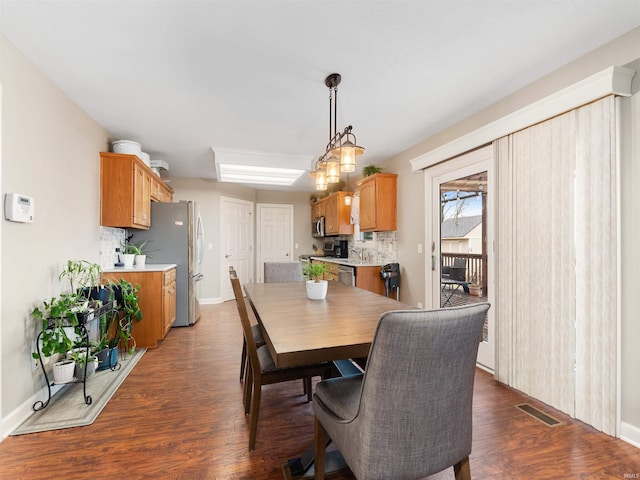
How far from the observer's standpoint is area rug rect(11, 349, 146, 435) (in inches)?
77.2

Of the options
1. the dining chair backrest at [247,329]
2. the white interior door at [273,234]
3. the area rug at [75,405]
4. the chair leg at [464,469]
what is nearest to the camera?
the chair leg at [464,469]

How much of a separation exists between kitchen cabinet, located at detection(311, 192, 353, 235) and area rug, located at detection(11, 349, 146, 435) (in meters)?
3.84

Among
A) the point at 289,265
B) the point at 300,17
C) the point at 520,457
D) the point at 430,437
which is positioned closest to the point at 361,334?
the point at 430,437

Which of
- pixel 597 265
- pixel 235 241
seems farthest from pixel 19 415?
pixel 235 241

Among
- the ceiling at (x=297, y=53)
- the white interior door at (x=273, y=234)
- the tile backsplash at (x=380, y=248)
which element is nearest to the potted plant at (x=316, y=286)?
the ceiling at (x=297, y=53)

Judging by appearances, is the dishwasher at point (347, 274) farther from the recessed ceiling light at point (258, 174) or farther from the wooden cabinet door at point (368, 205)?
the recessed ceiling light at point (258, 174)

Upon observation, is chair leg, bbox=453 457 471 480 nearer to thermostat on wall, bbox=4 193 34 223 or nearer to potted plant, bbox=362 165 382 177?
thermostat on wall, bbox=4 193 34 223

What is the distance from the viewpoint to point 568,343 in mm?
2094

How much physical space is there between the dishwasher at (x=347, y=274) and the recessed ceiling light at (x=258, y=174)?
5.44 ft

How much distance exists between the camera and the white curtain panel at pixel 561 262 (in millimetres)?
1896

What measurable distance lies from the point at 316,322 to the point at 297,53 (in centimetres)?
173

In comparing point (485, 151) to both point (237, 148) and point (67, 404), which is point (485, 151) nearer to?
point (237, 148)

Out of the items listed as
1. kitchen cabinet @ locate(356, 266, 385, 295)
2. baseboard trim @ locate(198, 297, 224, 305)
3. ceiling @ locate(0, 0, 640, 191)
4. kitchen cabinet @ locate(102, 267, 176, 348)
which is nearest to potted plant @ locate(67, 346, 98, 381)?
kitchen cabinet @ locate(102, 267, 176, 348)

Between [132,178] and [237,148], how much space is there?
4.27 ft
